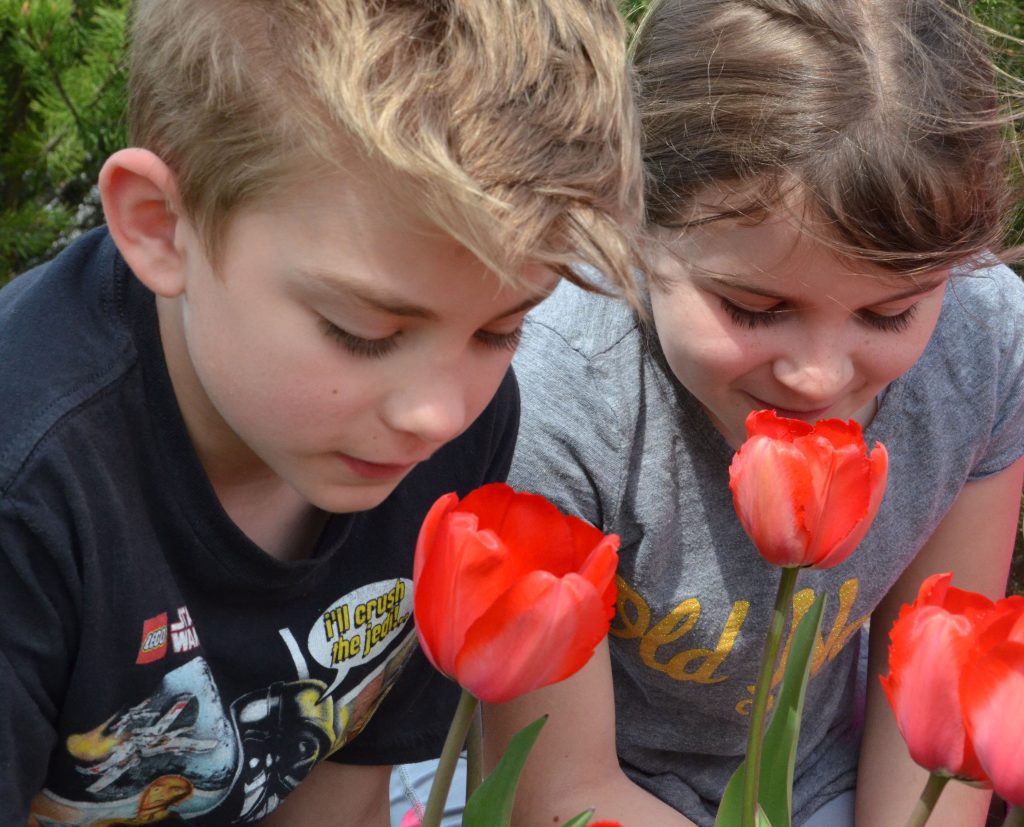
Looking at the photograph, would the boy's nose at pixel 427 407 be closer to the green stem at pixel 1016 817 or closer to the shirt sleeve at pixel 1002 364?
the green stem at pixel 1016 817

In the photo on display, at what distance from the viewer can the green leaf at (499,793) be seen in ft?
2.16

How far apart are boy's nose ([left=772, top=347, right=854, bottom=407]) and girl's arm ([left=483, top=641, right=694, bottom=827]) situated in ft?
1.09

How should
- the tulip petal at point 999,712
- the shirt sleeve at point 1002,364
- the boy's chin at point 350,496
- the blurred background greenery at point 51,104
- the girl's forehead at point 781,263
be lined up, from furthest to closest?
the blurred background greenery at point 51,104 → the shirt sleeve at point 1002,364 → the girl's forehead at point 781,263 → the boy's chin at point 350,496 → the tulip petal at point 999,712

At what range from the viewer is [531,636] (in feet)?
1.94

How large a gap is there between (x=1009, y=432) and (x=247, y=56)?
3.33ft

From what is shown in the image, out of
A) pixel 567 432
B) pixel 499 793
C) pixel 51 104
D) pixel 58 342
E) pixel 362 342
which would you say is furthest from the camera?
pixel 51 104

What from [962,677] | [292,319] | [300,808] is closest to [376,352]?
[292,319]

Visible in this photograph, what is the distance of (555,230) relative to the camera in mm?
724

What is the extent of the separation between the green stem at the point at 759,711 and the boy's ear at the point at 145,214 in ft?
1.48

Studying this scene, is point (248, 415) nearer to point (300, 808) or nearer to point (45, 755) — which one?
point (45, 755)

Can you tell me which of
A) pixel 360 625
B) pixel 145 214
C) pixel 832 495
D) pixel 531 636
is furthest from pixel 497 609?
pixel 360 625

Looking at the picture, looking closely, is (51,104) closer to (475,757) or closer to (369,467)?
(369,467)

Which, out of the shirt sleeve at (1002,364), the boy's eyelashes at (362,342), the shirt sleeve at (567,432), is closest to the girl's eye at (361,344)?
the boy's eyelashes at (362,342)

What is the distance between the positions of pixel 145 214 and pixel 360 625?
42 cm
